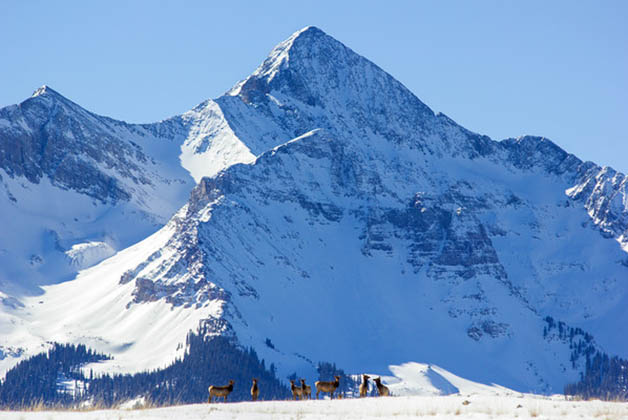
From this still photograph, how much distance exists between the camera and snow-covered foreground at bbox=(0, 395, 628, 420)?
64.1 metres

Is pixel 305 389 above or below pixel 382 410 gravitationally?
above

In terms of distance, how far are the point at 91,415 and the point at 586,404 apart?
28.7 metres

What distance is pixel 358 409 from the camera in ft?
223

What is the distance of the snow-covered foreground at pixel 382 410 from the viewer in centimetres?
6412

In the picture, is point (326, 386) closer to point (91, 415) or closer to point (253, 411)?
point (253, 411)

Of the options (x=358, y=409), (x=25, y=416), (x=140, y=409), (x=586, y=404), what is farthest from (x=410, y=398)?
(x=25, y=416)

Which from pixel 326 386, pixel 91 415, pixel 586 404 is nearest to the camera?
pixel 91 415

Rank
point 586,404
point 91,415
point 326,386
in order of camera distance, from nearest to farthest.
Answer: point 91,415 < point 586,404 < point 326,386

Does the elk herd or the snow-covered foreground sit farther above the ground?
the elk herd

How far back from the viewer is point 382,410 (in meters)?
66.8

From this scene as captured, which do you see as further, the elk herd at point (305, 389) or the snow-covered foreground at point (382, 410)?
the elk herd at point (305, 389)

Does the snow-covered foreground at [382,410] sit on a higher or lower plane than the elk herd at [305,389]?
lower

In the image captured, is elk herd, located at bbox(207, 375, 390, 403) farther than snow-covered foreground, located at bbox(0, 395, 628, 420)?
Yes

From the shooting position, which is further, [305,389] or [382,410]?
[305,389]
